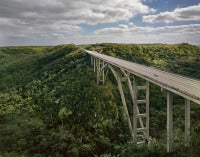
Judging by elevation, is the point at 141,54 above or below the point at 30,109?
above

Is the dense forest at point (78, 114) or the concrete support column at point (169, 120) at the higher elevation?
the concrete support column at point (169, 120)

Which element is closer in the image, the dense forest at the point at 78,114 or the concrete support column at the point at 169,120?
the concrete support column at the point at 169,120

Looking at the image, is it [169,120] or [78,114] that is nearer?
[169,120]

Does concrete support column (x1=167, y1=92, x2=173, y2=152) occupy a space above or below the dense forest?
above

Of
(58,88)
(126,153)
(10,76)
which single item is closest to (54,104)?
(58,88)

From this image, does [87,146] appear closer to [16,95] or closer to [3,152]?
[3,152]

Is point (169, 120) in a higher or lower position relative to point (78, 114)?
higher

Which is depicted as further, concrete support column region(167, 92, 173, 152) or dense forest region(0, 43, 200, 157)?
dense forest region(0, 43, 200, 157)

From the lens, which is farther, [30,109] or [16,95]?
[16,95]
